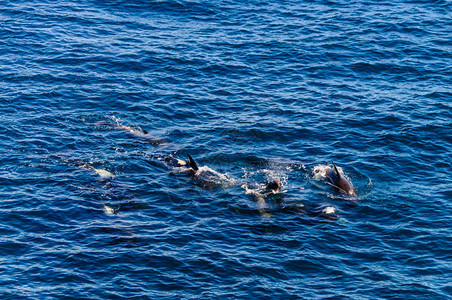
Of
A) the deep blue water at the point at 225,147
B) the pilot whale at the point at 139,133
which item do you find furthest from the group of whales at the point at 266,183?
the pilot whale at the point at 139,133

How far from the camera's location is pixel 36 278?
65.8ft

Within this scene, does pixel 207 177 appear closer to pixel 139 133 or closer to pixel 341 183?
pixel 139 133

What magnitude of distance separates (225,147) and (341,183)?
676 centimetres

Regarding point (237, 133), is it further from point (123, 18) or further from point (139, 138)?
point (123, 18)

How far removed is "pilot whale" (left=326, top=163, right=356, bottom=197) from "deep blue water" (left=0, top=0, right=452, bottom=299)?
39 centimetres

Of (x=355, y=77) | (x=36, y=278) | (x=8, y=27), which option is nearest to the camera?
(x=36, y=278)

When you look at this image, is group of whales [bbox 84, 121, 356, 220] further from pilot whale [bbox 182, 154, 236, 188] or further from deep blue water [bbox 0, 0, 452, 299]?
deep blue water [bbox 0, 0, 452, 299]

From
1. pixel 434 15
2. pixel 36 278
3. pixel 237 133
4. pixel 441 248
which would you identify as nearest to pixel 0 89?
pixel 237 133

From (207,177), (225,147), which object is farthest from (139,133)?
(207,177)

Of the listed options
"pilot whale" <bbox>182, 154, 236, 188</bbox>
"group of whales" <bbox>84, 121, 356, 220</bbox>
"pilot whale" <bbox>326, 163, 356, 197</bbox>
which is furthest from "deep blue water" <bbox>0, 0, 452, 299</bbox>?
"pilot whale" <bbox>326, 163, 356, 197</bbox>

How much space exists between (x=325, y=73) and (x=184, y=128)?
11.0 m

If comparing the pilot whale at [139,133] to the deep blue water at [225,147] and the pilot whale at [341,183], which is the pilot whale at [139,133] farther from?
the pilot whale at [341,183]

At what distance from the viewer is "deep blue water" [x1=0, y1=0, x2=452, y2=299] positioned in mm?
20781

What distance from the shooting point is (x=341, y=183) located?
2588cm
